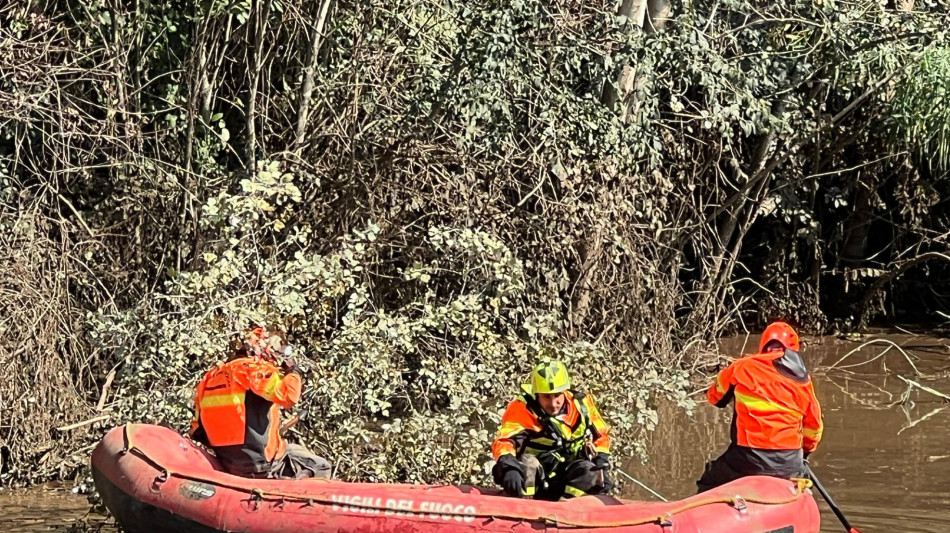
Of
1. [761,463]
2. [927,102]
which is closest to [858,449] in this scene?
[927,102]

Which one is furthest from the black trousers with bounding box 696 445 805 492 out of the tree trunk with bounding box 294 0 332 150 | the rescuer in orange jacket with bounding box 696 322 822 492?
the tree trunk with bounding box 294 0 332 150

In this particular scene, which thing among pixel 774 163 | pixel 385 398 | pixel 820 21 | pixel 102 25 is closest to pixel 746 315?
pixel 774 163

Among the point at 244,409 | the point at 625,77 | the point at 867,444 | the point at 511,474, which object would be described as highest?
the point at 625,77

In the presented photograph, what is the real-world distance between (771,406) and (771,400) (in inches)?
1.3

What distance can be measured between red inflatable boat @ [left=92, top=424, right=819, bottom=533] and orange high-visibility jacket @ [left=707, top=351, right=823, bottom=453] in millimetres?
229

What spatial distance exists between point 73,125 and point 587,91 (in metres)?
4.19

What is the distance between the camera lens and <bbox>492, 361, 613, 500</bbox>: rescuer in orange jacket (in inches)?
283

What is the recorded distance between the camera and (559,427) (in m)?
7.27

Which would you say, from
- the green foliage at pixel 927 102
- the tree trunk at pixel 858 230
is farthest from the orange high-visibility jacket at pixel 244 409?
the tree trunk at pixel 858 230

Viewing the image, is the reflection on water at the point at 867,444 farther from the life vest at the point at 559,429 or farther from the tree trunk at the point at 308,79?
the tree trunk at the point at 308,79

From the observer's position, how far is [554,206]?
421 inches

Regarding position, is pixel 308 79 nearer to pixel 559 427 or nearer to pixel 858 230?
pixel 559 427

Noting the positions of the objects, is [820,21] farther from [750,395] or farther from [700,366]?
[750,395]

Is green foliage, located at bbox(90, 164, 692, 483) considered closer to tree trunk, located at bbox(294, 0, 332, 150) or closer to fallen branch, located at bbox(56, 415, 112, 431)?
fallen branch, located at bbox(56, 415, 112, 431)
